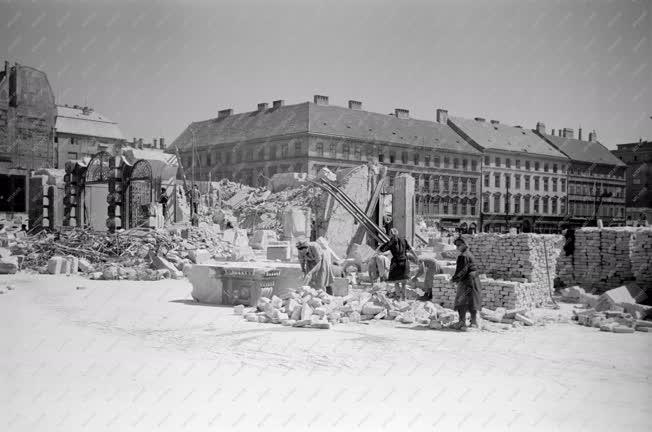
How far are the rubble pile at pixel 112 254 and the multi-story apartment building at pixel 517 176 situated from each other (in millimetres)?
51124

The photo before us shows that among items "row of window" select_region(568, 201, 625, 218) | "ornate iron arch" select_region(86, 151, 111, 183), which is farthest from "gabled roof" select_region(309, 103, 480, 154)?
"ornate iron arch" select_region(86, 151, 111, 183)

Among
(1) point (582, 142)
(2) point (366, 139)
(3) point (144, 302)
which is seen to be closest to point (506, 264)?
(3) point (144, 302)

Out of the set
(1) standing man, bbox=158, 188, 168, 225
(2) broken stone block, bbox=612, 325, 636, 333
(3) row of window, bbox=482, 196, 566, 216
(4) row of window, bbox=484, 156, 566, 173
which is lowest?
(2) broken stone block, bbox=612, 325, 636, 333

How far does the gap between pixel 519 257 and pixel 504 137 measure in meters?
61.0

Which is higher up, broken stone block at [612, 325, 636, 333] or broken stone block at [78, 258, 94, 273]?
broken stone block at [78, 258, 94, 273]

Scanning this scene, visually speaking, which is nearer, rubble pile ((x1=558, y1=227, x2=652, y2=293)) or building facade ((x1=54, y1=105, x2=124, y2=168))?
rubble pile ((x1=558, y1=227, x2=652, y2=293))

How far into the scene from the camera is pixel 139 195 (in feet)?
95.7

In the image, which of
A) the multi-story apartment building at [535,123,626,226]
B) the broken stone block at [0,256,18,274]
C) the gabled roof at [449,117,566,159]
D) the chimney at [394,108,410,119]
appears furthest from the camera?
the multi-story apartment building at [535,123,626,226]

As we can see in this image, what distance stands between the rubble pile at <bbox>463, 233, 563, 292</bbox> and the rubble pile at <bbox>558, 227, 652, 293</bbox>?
1.42m

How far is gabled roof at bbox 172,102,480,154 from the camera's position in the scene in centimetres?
5722

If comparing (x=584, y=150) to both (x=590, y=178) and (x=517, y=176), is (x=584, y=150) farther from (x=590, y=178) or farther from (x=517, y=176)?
(x=517, y=176)

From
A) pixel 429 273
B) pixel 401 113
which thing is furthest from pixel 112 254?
pixel 401 113

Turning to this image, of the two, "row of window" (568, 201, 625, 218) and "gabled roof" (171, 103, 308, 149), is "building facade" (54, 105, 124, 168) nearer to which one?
"gabled roof" (171, 103, 308, 149)

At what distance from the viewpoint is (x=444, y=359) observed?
311 inches
